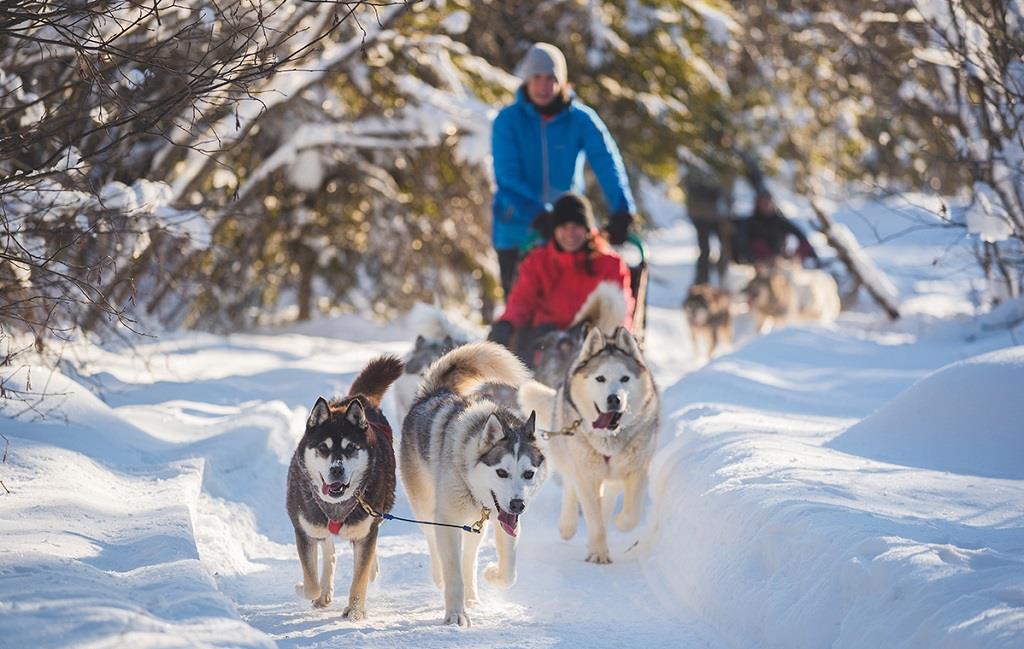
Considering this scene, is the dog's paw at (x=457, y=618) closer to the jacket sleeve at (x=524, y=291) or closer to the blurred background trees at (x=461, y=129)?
the jacket sleeve at (x=524, y=291)

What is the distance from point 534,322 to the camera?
772 cm

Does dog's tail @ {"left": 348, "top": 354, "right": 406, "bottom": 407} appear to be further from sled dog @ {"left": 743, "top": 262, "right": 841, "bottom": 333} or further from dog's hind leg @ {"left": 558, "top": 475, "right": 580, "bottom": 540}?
sled dog @ {"left": 743, "top": 262, "right": 841, "bottom": 333}

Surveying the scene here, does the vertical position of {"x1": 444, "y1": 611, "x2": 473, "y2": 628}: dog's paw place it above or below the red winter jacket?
below

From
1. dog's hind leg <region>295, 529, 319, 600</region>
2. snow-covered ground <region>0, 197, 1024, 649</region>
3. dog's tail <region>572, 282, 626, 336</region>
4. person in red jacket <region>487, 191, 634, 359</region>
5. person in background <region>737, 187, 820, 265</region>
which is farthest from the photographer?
person in background <region>737, 187, 820, 265</region>

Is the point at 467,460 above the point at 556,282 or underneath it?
underneath

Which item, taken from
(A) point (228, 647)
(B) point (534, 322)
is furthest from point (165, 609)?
(B) point (534, 322)

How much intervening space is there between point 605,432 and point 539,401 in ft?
2.12

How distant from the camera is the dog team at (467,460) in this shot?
4.66 metres

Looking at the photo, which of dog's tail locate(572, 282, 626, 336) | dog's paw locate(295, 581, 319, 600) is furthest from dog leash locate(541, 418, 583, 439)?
dog's paw locate(295, 581, 319, 600)

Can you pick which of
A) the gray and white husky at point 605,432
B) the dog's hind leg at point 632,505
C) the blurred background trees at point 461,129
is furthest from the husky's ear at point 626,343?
the blurred background trees at point 461,129

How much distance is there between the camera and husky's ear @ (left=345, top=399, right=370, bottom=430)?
15.7ft

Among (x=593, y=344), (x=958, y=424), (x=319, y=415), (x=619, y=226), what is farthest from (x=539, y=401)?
(x=958, y=424)

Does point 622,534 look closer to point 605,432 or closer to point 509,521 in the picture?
point 605,432

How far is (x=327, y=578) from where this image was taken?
478 cm
